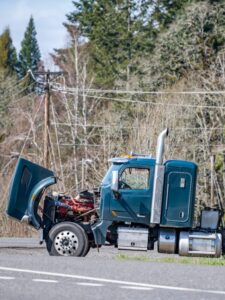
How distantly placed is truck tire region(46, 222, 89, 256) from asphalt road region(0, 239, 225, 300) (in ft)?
10.3

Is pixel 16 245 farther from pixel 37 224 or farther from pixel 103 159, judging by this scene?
pixel 103 159

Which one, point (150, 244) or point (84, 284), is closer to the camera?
point (84, 284)

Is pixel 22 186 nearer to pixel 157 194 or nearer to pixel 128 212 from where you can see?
pixel 128 212

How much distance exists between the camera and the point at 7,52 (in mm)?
95875

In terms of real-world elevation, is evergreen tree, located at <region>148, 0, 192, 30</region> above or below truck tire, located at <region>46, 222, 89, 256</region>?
above

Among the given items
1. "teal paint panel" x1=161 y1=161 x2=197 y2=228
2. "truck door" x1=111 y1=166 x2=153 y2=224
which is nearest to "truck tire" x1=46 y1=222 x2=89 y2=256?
"truck door" x1=111 y1=166 x2=153 y2=224

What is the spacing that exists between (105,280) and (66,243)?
23.7 ft

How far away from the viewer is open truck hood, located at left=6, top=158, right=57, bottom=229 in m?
22.1

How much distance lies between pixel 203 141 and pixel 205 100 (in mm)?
2143

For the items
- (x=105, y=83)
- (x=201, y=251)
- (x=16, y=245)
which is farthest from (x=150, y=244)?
(x=105, y=83)

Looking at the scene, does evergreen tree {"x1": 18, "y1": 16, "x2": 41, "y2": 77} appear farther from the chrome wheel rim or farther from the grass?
the grass

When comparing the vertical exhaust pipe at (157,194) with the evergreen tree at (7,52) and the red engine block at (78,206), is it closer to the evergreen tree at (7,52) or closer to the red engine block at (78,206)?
the red engine block at (78,206)

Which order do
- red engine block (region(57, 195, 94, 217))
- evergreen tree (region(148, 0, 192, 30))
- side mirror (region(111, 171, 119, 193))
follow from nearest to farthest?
side mirror (region(111, 171, 119, 193)) → red engine block (region(57, 195, 94, 217)) → evergreen tree (region(148, 0, 192, 30))

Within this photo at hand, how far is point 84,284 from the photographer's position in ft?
46.0
